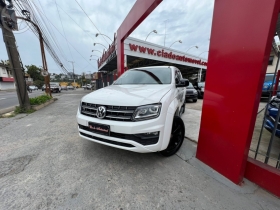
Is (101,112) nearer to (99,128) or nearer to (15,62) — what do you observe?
(99,128)

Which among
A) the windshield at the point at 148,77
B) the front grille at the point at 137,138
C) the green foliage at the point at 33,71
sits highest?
the green foliage at the point at 33,71

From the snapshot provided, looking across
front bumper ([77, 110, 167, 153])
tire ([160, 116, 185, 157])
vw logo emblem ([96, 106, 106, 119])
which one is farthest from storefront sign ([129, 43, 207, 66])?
front bumper ([77, 110, 167, 153])

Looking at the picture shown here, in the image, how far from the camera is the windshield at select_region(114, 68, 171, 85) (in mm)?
2990

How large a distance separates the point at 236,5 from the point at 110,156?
9.71 ft

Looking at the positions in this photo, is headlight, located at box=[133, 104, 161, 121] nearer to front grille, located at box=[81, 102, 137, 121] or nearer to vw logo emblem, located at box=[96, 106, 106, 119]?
front grille, located at box=[81, 102, 137, 121]

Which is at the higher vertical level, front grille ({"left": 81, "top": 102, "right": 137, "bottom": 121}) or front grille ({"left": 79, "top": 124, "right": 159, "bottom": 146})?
front grille ({"left": 81, "top": 102, "right": 137, "bottom": 121})

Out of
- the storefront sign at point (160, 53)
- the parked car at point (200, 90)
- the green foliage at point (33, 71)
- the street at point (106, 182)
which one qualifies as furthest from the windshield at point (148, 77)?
the green foliage at point (33, 71)

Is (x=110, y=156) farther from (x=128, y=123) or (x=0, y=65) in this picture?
(x=0, y=65)

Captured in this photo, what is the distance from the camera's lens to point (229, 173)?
194 cm

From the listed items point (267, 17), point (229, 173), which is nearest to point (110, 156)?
point (229, 173)

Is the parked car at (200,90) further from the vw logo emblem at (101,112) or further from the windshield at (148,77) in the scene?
the vw logo emblem at (101,112)

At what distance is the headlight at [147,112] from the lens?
6.24 ft

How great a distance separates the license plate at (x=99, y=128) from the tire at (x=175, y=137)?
113 centimetres

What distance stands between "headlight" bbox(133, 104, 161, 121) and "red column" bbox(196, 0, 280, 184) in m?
0.90
